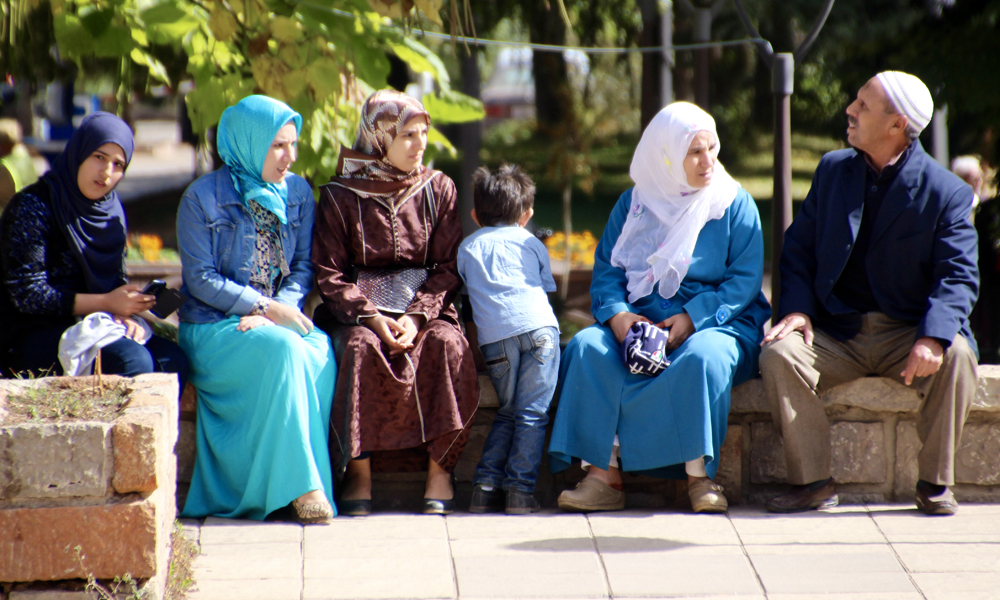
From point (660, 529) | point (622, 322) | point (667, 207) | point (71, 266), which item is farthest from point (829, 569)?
point (71, 266)

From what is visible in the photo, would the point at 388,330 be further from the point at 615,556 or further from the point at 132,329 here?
the point at 615,556

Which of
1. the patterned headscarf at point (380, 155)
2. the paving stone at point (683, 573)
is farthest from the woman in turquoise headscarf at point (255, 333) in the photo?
the paving stone at point (683, 573)

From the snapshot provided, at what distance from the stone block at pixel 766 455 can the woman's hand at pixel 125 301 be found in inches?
94.3

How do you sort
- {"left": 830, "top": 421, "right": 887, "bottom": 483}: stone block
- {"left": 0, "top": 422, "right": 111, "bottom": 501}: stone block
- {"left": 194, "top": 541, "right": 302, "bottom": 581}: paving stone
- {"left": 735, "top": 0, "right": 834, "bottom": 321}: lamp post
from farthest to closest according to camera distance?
1. {"left": 735, "top": 0, "right": 834, "bottom": 321}: lamp post
2. {"left": 830, "top": 421, "right": 887, "bottom": 483}: stone block
3. {"left": 194, "top": 541, "right": 302, "bottom": 581}: paving stone
4. {"left": 0, "top": 422, "right": 111, "bottom": 501}: stone block

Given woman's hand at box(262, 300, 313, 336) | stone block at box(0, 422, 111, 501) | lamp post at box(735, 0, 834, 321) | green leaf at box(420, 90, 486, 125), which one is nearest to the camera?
stone block at box(0, 422, 111, 501)

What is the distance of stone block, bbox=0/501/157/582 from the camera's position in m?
2.71

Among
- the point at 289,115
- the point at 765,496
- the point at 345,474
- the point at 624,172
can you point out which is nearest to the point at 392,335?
the point at 345,474

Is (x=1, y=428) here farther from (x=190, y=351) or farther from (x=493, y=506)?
(x=493, y=506)

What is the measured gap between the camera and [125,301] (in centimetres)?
382

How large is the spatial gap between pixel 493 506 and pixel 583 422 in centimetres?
47

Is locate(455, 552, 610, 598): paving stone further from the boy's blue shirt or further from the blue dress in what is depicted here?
the boy's blue shirt

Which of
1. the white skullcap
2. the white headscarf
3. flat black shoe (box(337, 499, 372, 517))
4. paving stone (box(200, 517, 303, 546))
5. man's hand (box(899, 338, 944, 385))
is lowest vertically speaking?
paving stone (box(200, 517, 303, 546))

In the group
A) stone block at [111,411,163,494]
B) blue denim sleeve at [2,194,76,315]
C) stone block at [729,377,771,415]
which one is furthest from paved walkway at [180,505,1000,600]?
blue denim sleeve at [2,194,76,315]

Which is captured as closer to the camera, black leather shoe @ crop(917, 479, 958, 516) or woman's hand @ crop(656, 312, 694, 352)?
black leather shoe @ crop(917, 479, 958, 516)
